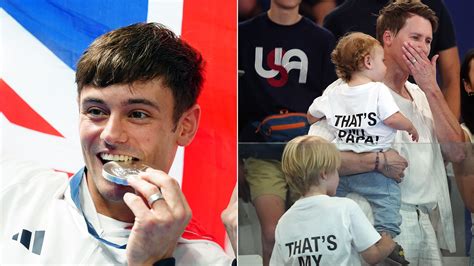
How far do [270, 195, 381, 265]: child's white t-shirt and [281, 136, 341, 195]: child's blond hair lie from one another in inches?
2.3

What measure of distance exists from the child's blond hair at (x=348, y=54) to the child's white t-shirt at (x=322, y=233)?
1.39 feet

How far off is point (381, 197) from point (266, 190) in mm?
383

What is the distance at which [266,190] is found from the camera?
2.53 meters

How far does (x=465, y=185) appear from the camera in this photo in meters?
2.59

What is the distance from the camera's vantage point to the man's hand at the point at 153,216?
2.38 metres

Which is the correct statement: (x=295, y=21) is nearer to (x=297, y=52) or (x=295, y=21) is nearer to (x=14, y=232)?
(x=297, y=52)

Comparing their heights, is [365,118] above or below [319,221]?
above

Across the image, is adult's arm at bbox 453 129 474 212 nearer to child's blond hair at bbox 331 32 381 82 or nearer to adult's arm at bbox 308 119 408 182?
adult's arm at bbox 308 119 408 182

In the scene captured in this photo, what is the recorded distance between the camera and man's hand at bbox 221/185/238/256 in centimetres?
252

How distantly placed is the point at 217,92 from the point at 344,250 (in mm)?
664

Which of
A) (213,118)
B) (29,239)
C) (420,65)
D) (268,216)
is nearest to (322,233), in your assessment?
(268,216)

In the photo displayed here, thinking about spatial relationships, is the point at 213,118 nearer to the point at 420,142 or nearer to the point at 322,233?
the point at 322,233

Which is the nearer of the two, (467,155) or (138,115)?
(138,115)

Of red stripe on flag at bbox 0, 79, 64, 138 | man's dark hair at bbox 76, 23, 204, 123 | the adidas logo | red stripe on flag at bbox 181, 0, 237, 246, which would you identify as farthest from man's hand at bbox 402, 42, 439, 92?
the adidas logo
